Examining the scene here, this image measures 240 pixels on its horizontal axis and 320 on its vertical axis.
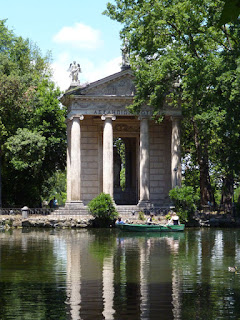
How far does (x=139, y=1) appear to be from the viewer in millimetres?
46125

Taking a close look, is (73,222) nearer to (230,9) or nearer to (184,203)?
(184,203)

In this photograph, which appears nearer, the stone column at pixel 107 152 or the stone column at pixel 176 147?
the stone column at pixel 107 152

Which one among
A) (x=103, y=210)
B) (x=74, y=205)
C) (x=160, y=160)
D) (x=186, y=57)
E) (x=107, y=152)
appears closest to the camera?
(x=186, y=57)

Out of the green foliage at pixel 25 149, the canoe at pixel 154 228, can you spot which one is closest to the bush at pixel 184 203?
the canoe at pixel 154 228

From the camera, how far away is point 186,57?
42.2 m

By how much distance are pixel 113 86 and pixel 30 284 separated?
111ft

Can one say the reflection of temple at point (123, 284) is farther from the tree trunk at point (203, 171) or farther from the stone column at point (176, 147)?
the tree trunk at point (203, 171)

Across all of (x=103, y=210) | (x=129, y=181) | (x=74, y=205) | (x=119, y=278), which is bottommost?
(x=119, y=278)

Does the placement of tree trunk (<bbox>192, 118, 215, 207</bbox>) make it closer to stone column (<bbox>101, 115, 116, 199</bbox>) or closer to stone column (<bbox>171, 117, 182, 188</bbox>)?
stone column (<bbox>171, 117, 182, 188</bbox>)

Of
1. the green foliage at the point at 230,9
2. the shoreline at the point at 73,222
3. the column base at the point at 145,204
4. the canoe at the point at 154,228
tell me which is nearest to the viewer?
the green foliage at the point at 230,9

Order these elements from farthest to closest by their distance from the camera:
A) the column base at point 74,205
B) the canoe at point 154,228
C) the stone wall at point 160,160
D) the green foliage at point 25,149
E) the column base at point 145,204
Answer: the stone wall at point 160,160
the green foliage at point 25,149
the column base at point 145,204
the column base at point 74,205
the canoe at point 154,228

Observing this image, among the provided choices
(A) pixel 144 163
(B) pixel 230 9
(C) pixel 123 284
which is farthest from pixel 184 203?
(B) pixel 230 9

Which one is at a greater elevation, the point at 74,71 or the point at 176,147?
the point at 74,71

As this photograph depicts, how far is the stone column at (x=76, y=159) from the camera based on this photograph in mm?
49406
